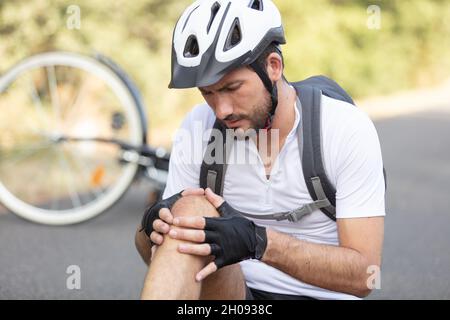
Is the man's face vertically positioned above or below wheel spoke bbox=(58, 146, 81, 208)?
above

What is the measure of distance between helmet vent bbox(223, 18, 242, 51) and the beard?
21 centimetres

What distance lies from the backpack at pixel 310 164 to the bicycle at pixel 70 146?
3.04 meters

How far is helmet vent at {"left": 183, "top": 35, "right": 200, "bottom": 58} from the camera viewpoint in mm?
3285

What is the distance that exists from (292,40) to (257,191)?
13.7 metres

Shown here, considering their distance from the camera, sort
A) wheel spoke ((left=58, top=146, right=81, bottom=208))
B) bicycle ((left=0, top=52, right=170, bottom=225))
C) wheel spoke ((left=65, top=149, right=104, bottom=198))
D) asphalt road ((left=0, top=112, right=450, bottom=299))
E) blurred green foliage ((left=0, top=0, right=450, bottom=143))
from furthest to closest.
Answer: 1. blurred green foliage ((left=0, top=0, right=450, bottom=143))
2. wheel spoke ((left=65, top=149, right=104, bottom=198))
3. wheel spoke ((left=58, top=146, right=81, bottom=208))
4. bicycle ((left=0, top=52, right=170, bottom=225))
5. asphalt road ((left=0, top=112, right=450, bottom=299))

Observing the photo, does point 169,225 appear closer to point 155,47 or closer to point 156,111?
point 156,111

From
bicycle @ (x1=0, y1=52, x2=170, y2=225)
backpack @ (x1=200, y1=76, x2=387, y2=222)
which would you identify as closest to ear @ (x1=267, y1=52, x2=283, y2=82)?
backpack @ (x1=200, y1=76, x2=387, y2=222)

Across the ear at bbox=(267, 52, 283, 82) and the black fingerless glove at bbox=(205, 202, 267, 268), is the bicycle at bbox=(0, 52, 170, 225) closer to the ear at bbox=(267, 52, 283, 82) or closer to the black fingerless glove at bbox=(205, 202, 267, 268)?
the ear at bbox=(267, 52, 283, 82)

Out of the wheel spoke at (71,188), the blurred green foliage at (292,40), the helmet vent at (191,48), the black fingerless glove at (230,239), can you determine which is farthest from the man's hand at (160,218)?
the wheel spoke at (71,188)

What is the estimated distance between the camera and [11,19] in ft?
36.9

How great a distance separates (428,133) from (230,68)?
975cm

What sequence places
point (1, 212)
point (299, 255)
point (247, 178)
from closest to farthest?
point (299, 255)
point (247, 178)
point (1, 212)
